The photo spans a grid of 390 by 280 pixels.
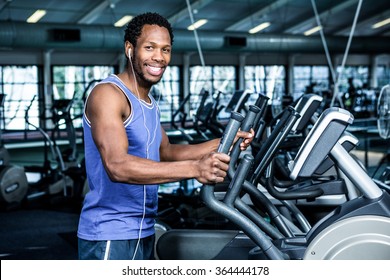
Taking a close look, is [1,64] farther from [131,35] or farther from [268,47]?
[131,35]

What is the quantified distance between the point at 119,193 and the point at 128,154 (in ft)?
0.49

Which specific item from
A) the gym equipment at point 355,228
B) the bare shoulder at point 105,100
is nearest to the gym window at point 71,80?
the gym equipment at point 355,228

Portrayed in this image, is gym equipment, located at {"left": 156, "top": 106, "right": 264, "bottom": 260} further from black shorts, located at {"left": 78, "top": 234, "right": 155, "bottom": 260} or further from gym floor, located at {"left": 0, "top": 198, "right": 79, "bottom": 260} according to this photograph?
gym floor, located at {"left": 0, "top": 198, "right": 79, "bottom": 260}

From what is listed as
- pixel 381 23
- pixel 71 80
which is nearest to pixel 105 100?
pixel 71 80

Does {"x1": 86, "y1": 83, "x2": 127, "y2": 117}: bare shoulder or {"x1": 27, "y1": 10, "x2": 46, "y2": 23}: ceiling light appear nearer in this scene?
{"x1": 86, "y1": 83, "x2": 127, "y2": 117}: bare shoulder

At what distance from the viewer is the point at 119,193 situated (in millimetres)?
1705

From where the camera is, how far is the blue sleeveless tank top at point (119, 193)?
66.4 inches

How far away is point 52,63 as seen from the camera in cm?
1463

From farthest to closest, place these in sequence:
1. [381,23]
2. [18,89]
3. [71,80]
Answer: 1. [381,23]
2. [71,80]
3. [18,89]

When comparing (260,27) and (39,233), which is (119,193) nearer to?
(39,233)

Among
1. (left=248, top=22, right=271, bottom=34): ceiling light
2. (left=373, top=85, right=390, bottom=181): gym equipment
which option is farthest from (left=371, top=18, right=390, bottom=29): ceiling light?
(left=373, top=85, right=390, bottom=181): gym equipment

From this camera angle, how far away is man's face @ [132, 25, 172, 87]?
1.70m

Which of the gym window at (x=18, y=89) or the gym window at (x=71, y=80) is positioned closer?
the gym window at (x=18, y=89)

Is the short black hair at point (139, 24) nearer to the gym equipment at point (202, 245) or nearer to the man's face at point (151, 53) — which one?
the man's face at point (151, 53)
